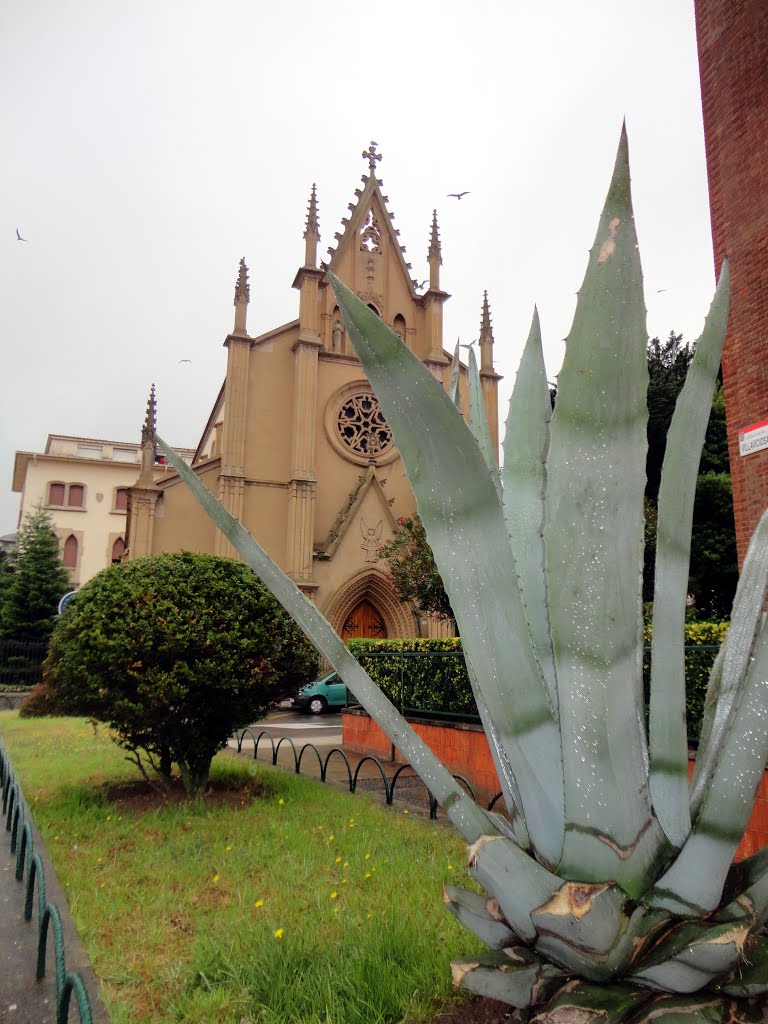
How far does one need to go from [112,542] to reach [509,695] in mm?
46398

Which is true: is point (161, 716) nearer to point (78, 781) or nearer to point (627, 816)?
point (78, 781)

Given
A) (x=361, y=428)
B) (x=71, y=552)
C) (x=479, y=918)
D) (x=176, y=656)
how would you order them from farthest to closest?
(x=71, y=552)
(x=361, y=428)
(x=176, y=656)
(x=479, y=918)

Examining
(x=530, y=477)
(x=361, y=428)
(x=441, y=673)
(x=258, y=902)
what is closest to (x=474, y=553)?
(x=530, y=477)

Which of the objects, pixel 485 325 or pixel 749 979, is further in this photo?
pixel 485 325

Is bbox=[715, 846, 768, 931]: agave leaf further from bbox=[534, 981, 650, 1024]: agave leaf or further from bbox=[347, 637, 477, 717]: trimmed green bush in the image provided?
bbox=[347, 637, 477, 717]: trimmed green bush

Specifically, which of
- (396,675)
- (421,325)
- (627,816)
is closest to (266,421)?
(421,325)

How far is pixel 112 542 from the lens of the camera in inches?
1757

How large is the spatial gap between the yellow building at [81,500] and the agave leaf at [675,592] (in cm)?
4469

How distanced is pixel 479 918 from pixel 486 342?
2595 centimetres

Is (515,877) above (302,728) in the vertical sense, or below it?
above

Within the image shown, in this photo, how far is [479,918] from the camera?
5.64ft

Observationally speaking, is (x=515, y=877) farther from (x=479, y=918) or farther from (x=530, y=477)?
(x=530, y=477)

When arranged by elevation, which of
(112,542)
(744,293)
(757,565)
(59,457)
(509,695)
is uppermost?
(59,457)

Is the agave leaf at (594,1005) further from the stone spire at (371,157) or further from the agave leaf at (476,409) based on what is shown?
the stone spire at (371,157)
